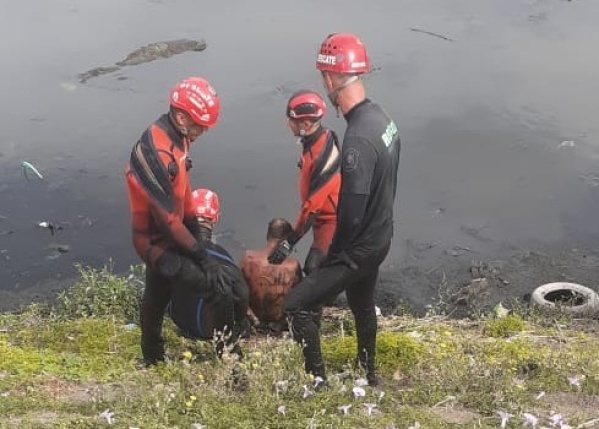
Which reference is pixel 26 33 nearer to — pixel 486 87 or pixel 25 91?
pixel 25 91

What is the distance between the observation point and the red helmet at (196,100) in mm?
5180

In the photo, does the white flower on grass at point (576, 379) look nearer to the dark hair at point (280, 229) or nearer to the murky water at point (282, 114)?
the dark hair at point (280, 229)

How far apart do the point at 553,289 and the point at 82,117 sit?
826 centimetres

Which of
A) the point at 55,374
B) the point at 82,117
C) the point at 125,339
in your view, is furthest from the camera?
the point at 82,117

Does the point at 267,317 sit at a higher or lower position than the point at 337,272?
lower

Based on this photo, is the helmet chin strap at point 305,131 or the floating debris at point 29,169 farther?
the floating debris at point 29,169

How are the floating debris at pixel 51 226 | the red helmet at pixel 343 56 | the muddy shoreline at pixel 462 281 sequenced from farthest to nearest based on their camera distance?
the floating debris at pixel 51 226 → the muddy shoreline at pixel 462 281 → the red helmet at pixel 343 56

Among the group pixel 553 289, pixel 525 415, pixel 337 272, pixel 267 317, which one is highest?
pixel 337 272

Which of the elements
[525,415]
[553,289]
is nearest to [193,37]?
[553,289]

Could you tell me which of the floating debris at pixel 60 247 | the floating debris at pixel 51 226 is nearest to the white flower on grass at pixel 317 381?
the floating debris at pixel 60 247

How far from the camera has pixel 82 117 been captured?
13.3 meters

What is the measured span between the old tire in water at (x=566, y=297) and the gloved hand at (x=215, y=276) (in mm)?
4320

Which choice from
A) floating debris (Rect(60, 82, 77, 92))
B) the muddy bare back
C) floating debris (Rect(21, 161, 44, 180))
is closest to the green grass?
floating debris (Rect(21, 161, 44, 180))

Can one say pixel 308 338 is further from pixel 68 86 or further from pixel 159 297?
pixel 68 86
